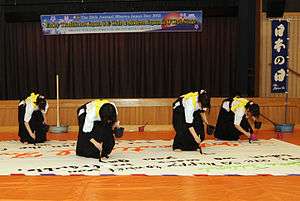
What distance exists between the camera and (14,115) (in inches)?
330

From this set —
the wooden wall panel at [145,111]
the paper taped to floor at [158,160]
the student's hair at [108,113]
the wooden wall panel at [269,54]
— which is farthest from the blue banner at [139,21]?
the student's hair at [108,113]

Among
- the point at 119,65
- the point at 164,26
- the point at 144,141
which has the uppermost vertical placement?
the point at 164,26

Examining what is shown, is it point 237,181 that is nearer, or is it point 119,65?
point 237,181

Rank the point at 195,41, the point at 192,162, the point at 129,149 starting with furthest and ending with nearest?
the point at 195,41, the point at 129,149, the point at 192,162

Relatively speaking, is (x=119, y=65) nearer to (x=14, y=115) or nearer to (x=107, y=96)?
(x=107, y=96)

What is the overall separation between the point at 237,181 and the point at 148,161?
1.27m

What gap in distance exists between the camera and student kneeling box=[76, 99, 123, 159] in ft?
15.1

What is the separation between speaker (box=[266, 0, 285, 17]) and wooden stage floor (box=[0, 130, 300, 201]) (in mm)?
5233

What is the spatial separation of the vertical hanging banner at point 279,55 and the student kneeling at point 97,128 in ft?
15.3

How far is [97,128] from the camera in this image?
4805 millimetres

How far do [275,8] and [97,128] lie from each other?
5.29m

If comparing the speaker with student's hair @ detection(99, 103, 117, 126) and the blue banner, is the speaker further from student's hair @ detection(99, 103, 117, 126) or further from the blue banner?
student's hair @ detection(99, 103, 117, 126)

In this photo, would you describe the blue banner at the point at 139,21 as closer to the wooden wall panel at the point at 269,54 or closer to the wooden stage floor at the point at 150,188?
the wooden wall panel at the point at 269,54

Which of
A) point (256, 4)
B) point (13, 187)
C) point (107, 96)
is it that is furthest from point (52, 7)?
point (13, 187)
